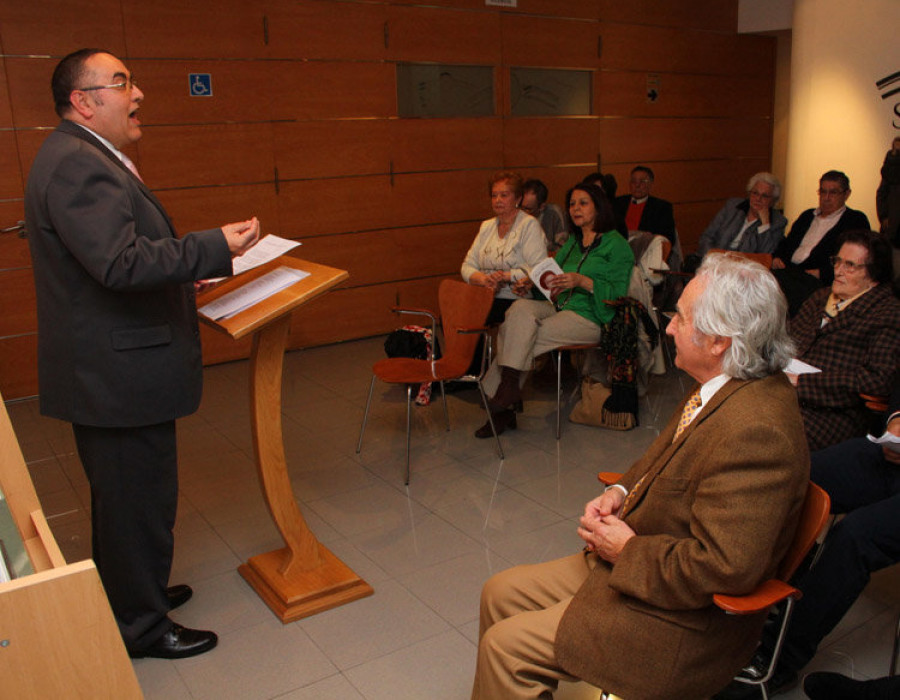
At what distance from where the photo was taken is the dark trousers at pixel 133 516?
258 centimetres

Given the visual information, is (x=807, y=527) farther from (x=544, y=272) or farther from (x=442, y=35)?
(x=442, y=35)

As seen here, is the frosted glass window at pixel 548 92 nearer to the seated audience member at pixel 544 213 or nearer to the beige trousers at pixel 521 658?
the seated audience member at pixel 544 213

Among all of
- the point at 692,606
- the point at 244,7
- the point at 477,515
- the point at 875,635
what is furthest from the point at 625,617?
the point at 244,7

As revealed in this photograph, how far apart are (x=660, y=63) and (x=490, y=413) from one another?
593 cm

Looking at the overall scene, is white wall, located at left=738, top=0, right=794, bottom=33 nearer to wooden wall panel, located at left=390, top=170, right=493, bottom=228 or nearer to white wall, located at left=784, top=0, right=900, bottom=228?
white wall, located at left=784, top=0, right=900, bottom=228

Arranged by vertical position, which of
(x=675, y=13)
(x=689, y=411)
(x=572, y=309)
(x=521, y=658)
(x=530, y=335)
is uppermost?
(x=675, y=13)

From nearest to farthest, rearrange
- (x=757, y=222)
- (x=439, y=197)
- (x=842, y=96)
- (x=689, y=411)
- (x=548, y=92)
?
(x=689, y=411) → (x=757, y=222) → (x=842, y=96) → (x=439, y=197) → (x=548, y=92)

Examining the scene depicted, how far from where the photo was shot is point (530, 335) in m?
4.59

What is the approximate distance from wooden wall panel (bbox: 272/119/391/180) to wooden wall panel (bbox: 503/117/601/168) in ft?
4.47

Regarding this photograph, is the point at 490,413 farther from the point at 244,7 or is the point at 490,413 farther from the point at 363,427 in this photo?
the point at 244,7

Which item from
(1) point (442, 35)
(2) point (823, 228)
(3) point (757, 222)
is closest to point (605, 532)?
(2) point (823, 228)

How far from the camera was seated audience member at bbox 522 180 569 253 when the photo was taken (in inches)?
244

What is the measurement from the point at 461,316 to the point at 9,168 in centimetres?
337

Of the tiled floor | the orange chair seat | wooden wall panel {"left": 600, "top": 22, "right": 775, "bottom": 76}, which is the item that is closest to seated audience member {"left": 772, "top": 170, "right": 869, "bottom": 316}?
the tiled floor
